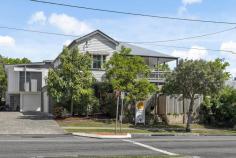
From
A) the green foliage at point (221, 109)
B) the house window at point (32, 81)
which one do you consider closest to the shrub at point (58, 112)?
the green foliage at point (221, 109)

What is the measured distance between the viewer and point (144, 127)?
3512cm

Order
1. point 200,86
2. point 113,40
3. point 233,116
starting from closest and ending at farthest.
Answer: point 200,86 < point 233,116 < point 113,40

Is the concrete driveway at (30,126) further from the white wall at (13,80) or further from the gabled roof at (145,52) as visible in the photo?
the white wall at (13,80)

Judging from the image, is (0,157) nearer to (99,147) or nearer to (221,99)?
(99,147)

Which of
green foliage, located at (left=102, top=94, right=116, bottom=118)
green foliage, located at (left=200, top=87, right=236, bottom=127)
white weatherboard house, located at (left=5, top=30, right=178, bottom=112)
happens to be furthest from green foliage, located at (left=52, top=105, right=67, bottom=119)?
green foliage, located at (left=200, top=87, right=236, bottom=127)

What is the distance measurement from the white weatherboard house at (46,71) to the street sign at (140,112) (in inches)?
261

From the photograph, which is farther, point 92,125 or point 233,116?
point 233,116

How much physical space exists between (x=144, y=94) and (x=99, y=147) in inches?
709

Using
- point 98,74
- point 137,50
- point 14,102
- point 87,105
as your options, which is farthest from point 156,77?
point 14,102

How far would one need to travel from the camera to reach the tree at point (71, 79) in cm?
3675

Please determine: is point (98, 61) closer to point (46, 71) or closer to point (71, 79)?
point (71, 79)

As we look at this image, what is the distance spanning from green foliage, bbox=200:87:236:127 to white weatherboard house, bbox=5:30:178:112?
5.80 metres

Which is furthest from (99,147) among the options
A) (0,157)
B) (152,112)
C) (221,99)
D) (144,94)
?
(221,99)

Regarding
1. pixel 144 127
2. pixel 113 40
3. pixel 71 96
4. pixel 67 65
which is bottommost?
pixel 144 127
